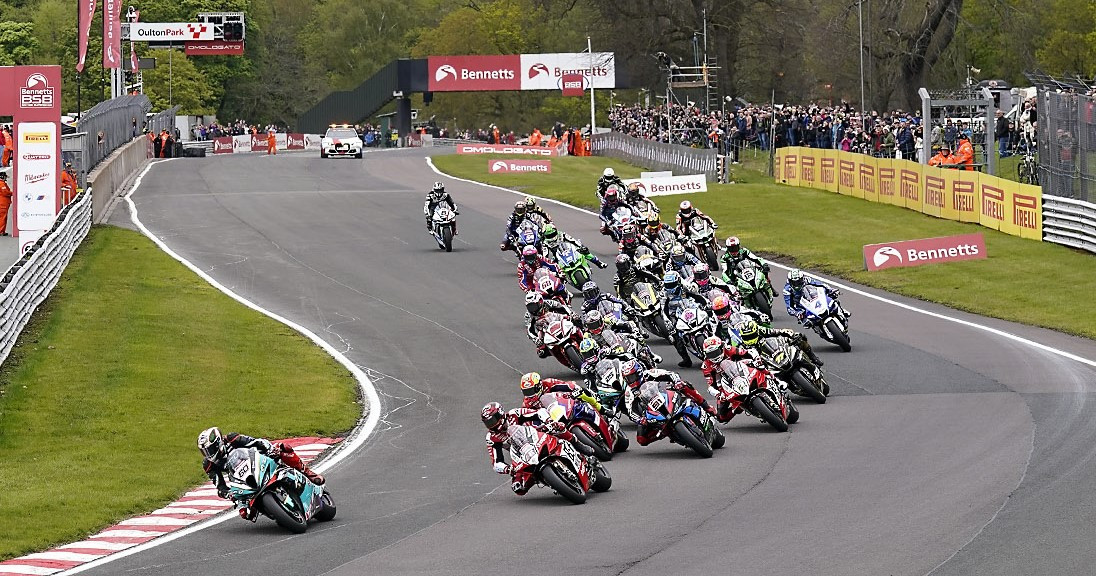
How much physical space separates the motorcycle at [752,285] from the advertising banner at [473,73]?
69402 mm

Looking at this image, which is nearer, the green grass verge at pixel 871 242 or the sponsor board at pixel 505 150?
the green grass verge at pixel 871 242

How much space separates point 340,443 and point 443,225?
1738 centimetres

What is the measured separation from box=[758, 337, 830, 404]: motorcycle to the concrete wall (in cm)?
2696

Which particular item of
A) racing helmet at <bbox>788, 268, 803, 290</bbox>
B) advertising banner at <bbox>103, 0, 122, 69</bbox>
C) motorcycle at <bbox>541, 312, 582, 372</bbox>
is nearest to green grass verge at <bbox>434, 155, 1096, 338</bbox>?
racing helmet at <bbox>788, 268, 803, 290</bbox>

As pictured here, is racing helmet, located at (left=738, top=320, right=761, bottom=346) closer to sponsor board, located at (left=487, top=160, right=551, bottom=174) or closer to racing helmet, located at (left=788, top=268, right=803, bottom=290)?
racing helmet, located at (left=788, top=268, right=803, bottom=290)

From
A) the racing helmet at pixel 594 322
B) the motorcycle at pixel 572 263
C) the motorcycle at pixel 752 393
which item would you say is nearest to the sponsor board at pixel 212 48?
the motorcycle at pixel 572 263

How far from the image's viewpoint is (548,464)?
14344 mm

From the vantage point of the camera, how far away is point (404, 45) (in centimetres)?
15150

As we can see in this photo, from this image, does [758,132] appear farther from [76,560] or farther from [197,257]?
[76,560]

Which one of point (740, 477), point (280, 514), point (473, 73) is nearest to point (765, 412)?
point (740, 477)

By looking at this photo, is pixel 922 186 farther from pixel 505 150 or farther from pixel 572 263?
pixel 505 150

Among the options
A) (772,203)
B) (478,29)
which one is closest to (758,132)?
(772,203)

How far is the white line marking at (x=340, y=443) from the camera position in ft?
44.8

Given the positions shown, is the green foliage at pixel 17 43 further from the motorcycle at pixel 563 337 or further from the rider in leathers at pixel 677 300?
the motorcycle at pixel 563 337
